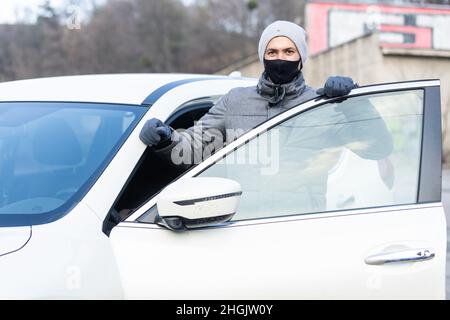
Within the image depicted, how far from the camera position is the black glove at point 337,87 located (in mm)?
2525

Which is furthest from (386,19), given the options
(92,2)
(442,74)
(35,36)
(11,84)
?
(92,2)

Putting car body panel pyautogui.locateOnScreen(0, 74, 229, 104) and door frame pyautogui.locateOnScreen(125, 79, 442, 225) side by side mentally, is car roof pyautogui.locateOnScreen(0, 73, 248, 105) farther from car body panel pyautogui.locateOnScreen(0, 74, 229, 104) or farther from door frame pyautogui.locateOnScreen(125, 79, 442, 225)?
door frame pyautogui.locateOnScreen(125, 79, 442, 225)

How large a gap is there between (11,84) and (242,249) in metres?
1.70

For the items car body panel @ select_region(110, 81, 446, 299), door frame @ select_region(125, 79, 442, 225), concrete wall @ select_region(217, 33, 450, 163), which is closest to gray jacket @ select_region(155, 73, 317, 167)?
door frame @ select_region(125, 79, 442, 225)

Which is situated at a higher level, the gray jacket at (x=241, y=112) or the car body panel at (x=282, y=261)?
the gray jacket at (x=241, y=112)

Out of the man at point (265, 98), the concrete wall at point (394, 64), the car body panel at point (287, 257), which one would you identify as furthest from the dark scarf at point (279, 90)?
the concrete wall at point (394, 64)

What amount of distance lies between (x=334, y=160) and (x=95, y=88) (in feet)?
3.90

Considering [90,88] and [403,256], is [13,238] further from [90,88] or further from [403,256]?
[403,256]

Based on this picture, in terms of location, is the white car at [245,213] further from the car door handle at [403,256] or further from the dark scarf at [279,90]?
the dark scarf at [279,90]

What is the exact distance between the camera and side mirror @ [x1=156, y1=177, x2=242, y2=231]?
2152 mm

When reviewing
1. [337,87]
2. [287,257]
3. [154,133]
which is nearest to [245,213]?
[287,257]

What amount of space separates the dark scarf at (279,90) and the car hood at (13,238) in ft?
4.16

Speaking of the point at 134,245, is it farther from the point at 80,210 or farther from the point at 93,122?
the point at 93,122

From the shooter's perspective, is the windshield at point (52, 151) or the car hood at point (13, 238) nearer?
the car hood at point (13, 238)
